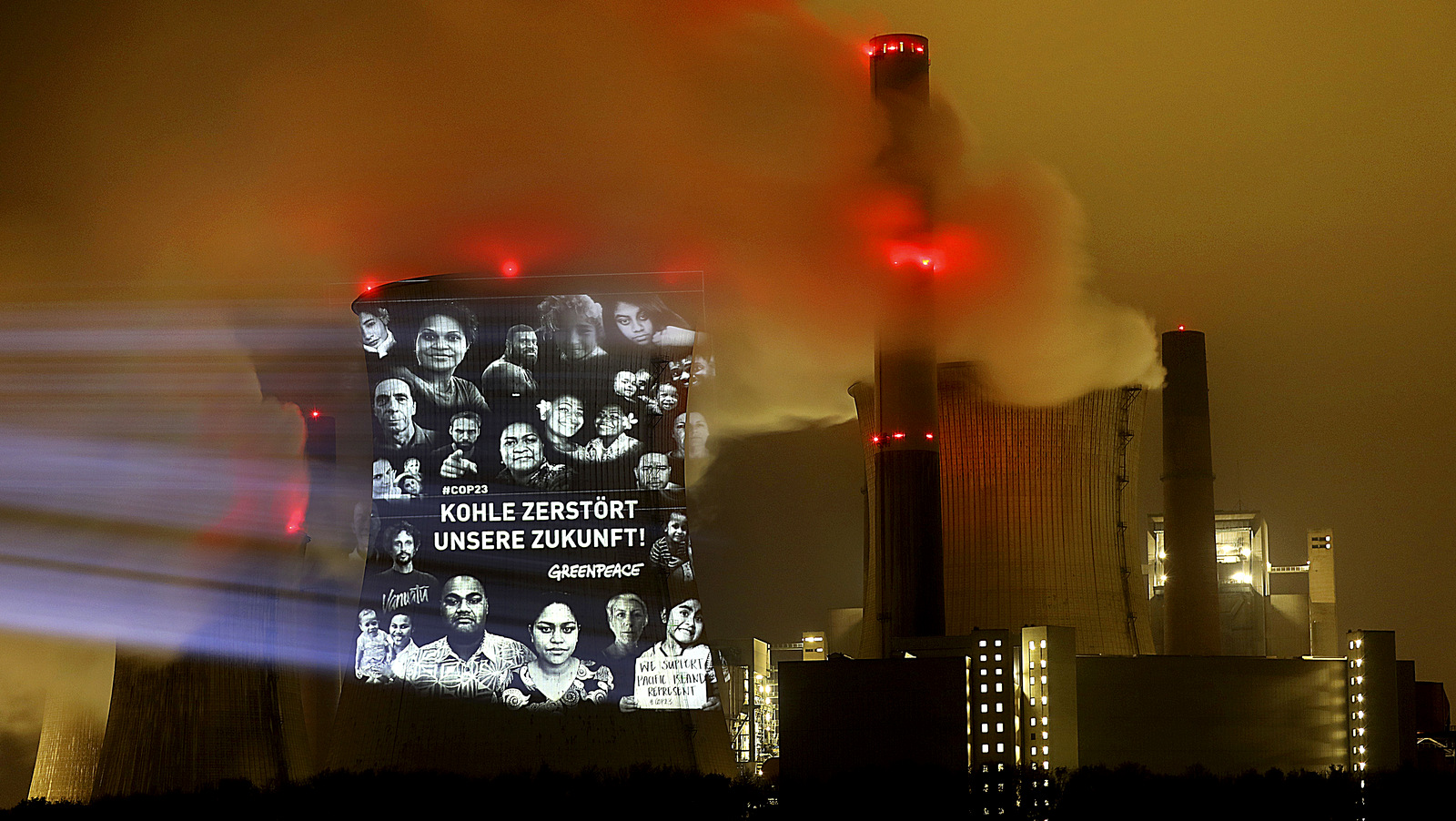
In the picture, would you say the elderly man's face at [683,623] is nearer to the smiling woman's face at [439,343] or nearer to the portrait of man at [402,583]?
the portrait of man at [402,583]

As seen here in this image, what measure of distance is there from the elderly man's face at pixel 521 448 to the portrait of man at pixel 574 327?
1684 millimetres

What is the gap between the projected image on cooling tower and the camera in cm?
3422

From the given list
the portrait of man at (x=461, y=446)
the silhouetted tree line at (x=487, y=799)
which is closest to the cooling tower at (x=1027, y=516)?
the silhouetted tree line at (x=487, y=799)

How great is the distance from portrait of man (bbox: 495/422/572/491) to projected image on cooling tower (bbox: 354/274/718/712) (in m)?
0.04

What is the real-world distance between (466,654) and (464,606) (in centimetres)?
102

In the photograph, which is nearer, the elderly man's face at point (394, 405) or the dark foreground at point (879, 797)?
the dark foreground at point (879, 797)

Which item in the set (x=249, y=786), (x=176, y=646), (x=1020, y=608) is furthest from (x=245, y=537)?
(x=1020, y=608)

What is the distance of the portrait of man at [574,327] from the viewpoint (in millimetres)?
34375

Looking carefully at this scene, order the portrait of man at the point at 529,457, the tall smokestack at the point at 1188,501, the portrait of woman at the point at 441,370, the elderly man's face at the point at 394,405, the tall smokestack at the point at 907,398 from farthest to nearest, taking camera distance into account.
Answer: the tall smokestack at the point at 1188,501 < the tall smokestack at the point at 907,398 < the portrait of man at the point at 529,457 < the elderly man's face at the point at 394,405 < the portrait of woman at the point at 441,370

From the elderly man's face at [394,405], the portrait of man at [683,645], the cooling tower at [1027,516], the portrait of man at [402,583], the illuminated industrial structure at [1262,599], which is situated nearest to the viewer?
the portrait of man at [683,645]

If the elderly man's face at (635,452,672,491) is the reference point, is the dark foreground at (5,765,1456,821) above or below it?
below

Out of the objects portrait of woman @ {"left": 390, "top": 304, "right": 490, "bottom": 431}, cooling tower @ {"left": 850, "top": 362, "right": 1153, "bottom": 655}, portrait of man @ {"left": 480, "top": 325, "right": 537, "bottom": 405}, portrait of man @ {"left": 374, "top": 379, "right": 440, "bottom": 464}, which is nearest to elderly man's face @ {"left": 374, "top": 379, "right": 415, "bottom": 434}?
portrait of man @ {"left": 374, "top": 379, "right": 440, "bottom": 464}

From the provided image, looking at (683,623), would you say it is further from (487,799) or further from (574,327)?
(574,327)

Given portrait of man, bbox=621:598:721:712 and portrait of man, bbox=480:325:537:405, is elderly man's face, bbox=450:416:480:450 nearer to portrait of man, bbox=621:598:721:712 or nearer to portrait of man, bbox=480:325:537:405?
portrait of man, bbox=480:325:537:405
